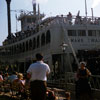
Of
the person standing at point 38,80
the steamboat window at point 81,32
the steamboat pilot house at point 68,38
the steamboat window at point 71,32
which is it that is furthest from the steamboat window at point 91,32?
the person standing at point 38,80

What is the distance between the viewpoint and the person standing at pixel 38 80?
586 cm

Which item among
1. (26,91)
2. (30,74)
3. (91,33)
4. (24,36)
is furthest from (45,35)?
(30,74)

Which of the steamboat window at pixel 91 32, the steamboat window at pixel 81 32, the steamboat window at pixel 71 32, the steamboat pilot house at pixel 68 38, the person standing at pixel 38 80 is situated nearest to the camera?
the person standing at pixel 38 80

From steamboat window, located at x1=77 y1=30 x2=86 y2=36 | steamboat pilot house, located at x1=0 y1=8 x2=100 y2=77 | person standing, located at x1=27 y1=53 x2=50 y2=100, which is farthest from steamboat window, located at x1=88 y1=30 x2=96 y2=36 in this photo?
person standing, located at x1=27 y1=53 x2=50 y2=100

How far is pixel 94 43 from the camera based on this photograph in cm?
2452

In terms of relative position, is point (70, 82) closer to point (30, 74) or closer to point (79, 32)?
point (79, 32)

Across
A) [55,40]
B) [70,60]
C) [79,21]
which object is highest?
[79,21]

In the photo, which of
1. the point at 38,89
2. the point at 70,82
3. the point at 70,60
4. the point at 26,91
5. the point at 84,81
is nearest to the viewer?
the point at 38,89

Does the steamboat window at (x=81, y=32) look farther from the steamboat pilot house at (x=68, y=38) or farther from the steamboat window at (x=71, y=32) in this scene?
the steamboat window at (x=71, y=32)

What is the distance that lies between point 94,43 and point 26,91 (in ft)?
51.6

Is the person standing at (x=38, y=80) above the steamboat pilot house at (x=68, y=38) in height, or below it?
below

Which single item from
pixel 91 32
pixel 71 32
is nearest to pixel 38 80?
pixel 71 32

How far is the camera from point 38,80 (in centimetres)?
597

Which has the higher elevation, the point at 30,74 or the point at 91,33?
the point at 91,33
